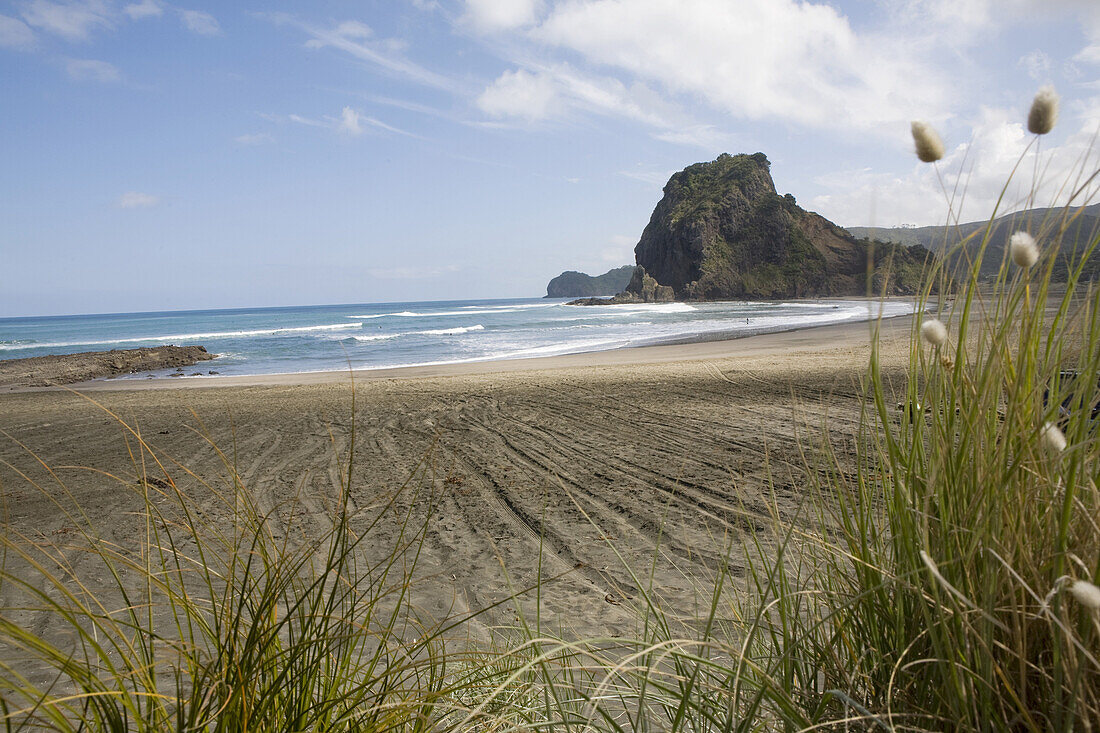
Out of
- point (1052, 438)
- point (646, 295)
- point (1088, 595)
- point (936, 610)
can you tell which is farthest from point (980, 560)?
point (646, 295)

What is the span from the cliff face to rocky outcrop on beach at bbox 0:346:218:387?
7470 centimetres

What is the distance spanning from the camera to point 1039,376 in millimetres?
1468

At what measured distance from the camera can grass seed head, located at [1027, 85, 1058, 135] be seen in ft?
4.13

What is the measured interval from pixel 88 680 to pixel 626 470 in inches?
Result: 210

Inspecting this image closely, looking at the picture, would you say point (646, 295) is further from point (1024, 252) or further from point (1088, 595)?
point (1088, 595)

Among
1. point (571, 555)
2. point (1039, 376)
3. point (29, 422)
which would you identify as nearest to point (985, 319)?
point (1039, 376)

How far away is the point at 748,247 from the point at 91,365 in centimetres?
8823

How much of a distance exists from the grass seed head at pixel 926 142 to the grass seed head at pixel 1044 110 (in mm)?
160

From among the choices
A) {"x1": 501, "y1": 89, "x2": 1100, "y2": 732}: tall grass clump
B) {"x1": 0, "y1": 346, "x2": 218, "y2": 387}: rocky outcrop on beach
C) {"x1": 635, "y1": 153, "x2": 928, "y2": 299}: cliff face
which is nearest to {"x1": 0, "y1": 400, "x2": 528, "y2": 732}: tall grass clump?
{"x1": 501, "y1": 89, "x2": 1100, "y2": 732}: tall grass clump

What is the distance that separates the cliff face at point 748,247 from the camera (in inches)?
3575

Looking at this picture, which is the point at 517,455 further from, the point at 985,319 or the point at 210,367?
the point at 210,367

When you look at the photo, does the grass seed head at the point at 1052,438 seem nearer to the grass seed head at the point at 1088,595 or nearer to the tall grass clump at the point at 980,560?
the tall grass clump at the point at 980,560

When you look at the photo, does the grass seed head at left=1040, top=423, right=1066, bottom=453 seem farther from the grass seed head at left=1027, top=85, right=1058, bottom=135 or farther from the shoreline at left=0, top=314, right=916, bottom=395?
the shoreline at left=0, top=314, right=916, bottom=395

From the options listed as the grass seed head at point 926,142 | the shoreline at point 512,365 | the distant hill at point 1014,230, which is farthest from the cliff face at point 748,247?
the grass seed head at point 926,142
